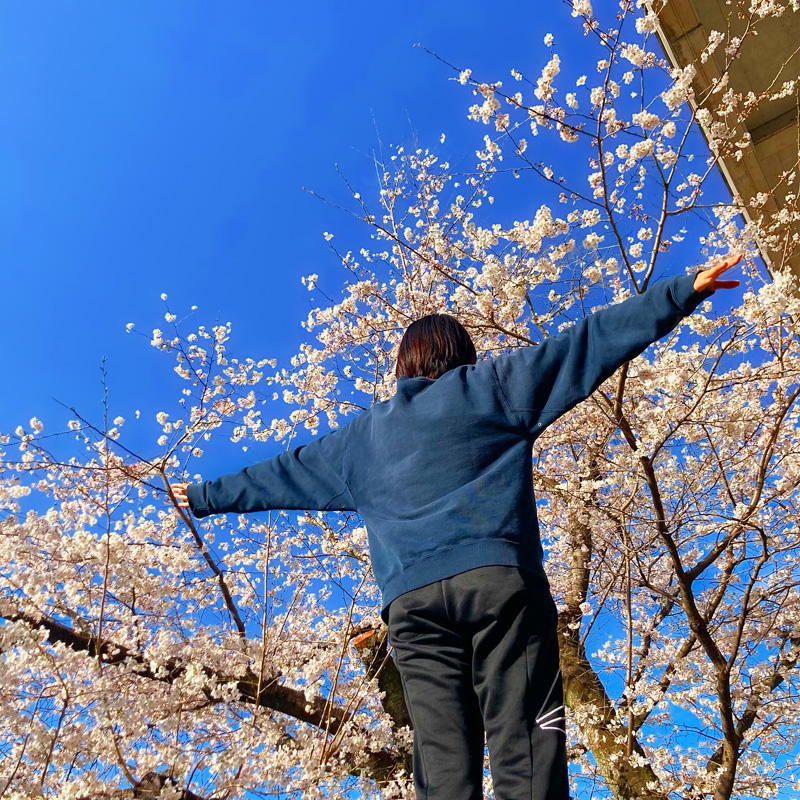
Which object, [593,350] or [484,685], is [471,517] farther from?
[593,350]

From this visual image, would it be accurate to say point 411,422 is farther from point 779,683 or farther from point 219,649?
point 779,683

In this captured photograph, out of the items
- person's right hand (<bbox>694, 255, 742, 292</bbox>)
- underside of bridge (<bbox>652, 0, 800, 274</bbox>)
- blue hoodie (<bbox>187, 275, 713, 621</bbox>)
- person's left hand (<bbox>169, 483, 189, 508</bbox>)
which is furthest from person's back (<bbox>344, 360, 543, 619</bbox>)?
underside of bridge (<bbox>652, 0, 800, 274</bbox>)

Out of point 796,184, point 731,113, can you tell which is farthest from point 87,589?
point 796,184

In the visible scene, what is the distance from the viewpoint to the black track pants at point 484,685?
4.62 feet

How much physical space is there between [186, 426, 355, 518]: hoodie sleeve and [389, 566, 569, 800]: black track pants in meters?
0.54

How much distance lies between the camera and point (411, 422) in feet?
5.97

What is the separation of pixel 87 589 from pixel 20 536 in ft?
2.23

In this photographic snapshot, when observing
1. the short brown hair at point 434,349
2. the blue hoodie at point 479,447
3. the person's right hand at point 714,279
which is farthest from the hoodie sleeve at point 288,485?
the person's right hand at point 714,279

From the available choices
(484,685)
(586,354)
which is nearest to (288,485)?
(484,685)

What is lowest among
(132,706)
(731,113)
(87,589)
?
(132,706)

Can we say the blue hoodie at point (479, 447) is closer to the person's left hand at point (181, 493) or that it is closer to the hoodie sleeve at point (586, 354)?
the hoodie sleeve at point (586, 354)

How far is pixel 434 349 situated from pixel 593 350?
52 centimetres

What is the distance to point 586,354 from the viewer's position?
1.77 m

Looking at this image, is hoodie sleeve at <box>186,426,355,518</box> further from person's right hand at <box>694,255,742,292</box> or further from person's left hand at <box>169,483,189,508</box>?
person's right hand at <box>694,255,742,292</box>
